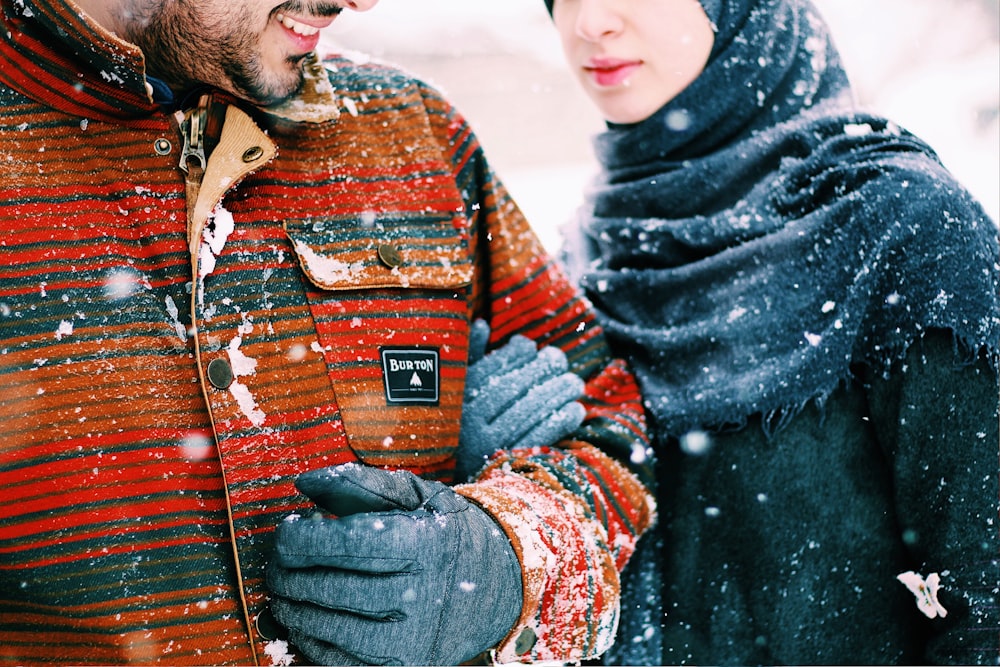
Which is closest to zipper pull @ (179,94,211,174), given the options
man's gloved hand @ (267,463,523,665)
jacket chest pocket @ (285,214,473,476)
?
jacket chest pocket @ (285,214,473,476)

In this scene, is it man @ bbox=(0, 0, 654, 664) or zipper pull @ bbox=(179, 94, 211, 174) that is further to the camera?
zipper pull @ bbox=(179, 94, 211, 174)

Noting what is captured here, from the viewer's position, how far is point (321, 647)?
3.77ft

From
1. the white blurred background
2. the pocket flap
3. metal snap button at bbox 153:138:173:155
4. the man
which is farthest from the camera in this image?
the white blurred background

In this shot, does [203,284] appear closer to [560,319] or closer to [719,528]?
[560,319]

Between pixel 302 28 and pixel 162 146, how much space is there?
0.28 m

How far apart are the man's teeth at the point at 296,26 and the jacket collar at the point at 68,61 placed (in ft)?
0.80

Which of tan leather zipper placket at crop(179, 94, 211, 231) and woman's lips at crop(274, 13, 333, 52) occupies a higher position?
woman's lips at crop(274, 13, 333, 52)

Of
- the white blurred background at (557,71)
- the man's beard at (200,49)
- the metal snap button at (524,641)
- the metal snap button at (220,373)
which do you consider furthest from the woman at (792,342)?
the white blurred background at (557,71)

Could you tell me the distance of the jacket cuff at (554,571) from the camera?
50.6 inches

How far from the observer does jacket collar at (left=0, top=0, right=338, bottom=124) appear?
1.10 meters

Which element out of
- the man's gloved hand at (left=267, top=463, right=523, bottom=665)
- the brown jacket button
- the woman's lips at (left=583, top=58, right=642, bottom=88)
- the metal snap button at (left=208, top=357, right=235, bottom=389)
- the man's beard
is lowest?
the brown jacket button

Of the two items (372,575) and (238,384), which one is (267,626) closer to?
(372,575)

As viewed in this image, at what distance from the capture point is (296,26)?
1.35 meters

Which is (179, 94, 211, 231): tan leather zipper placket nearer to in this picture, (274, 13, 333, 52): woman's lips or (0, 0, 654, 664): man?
(0, 0, 654, 664): man
